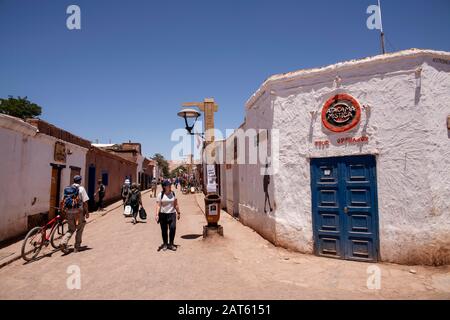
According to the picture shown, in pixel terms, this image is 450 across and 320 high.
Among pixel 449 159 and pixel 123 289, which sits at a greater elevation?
pixel 449 159

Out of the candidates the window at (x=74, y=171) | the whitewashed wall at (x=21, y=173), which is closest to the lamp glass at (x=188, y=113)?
the whitewashed wall at (x=21, y=173)

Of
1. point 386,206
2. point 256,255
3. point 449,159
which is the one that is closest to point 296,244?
point 256,255

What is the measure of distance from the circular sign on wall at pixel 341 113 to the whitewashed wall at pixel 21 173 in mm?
8252

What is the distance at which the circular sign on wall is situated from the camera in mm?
6229

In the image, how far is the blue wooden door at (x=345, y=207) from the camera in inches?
235

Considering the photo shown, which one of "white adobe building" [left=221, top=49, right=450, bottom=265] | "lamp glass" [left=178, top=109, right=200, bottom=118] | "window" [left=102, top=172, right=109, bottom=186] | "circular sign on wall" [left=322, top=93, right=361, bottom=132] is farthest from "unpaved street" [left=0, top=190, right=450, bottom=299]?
"window" [left=102, top=172, right=109, bottom=186]

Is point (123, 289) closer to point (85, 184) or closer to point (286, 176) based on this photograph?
point (286, 176)

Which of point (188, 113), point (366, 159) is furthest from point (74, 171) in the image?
point (366, 159)

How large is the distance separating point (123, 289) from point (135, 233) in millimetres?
4792

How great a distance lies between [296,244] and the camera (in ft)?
21.8

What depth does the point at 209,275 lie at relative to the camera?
16.5 ft

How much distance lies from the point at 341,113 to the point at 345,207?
6.82 feet

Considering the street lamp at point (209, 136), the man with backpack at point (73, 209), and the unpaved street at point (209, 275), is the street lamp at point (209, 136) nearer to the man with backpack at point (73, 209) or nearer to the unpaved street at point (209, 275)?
the unpaved street at point (209, 275)

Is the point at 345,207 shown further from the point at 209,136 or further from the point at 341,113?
the point at 209,136
